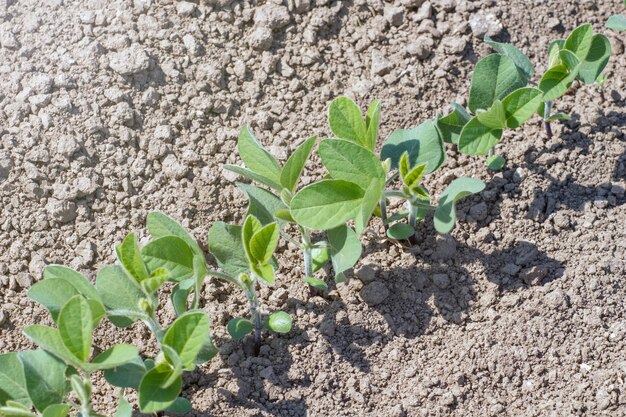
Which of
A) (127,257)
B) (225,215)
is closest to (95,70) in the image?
(225,215)

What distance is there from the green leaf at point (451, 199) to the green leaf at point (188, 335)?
0.56 metres

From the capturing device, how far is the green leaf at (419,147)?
211 cm

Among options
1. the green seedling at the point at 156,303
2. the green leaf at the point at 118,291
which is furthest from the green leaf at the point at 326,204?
the green leaf at the point at 118,291

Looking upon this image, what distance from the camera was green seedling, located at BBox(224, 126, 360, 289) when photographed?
1.96m

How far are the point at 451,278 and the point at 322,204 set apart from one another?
1.31 feet

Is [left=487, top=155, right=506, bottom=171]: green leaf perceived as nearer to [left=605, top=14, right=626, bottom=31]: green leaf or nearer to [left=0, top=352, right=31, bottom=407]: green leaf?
[left=605, top=14, right=626, bottom=31]: green leaf

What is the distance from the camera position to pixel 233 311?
2146 mm

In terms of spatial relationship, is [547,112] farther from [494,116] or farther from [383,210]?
[383,210]

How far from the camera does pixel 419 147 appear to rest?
214 cm

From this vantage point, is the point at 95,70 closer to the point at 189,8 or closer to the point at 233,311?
the point at 189,8

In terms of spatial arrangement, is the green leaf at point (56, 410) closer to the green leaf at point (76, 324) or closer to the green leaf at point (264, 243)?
the green leaf at point (76, 324)

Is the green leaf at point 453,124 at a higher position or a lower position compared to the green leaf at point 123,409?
higher

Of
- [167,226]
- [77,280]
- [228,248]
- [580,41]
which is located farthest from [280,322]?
[580,41]

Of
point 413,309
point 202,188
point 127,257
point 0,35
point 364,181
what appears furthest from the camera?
point 0,35
